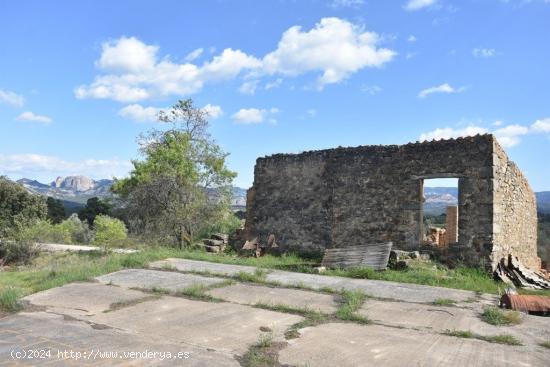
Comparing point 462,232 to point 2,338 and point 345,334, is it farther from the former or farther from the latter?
point 2,338

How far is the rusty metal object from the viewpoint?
621cm

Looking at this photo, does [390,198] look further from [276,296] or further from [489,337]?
[489,337]

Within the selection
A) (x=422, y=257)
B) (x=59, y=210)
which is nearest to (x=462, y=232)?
(x=422, y=257)

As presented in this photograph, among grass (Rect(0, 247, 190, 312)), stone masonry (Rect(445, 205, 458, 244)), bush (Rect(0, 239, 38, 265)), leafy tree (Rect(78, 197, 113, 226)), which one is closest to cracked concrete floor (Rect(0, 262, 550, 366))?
grass (Rect(0, 247, 190, 312))

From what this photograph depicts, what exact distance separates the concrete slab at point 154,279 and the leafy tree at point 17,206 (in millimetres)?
14874

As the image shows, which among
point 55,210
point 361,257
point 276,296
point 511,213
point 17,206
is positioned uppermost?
point 511,213

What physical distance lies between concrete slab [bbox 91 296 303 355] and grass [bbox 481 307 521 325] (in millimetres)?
2328

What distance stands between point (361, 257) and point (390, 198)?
6.90ft

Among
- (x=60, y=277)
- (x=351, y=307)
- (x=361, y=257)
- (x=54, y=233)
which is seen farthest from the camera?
(x=54, y=233)

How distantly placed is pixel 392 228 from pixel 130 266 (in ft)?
20.9

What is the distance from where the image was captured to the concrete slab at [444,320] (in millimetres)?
5207

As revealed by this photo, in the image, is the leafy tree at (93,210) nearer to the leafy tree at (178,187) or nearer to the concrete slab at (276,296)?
the leafy tree at (178,187)

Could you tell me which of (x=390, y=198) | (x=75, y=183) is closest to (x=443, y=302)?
(x=390, y=198)

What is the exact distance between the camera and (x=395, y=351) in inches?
177
